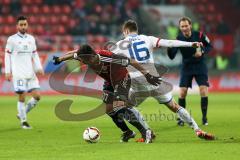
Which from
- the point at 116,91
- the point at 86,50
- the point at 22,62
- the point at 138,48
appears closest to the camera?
the point at 86,50

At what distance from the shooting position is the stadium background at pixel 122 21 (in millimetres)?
26875

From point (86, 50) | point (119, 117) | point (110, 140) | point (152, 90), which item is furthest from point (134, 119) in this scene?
point (86, 50)

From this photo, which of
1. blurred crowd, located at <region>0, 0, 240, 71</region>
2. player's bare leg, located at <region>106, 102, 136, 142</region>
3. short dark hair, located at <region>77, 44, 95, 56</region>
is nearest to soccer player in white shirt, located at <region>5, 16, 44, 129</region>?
player's bare leg, located at <region>106, 102, 136, 142</region>

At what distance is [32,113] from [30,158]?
8.59 metres

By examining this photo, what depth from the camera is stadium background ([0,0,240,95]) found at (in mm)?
26875

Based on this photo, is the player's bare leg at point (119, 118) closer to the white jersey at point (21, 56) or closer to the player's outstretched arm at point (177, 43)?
the player's outstretched arm at point (177, 43)

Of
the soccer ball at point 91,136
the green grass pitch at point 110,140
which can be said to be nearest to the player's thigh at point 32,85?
the green grass pitch at point 110,140

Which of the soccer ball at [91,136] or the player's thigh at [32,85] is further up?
the player's thigh at [32,85]

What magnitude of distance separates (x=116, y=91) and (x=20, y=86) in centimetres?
413

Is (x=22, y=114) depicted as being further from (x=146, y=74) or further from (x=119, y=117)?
(x=146, y=74)

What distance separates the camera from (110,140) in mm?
11211

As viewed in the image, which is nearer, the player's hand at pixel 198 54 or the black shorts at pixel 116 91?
the black shorts at pixel 116 91

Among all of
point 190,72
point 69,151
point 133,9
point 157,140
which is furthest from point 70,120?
point 133,9

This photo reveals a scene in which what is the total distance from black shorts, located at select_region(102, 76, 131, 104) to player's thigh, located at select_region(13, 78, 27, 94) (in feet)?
12.8
